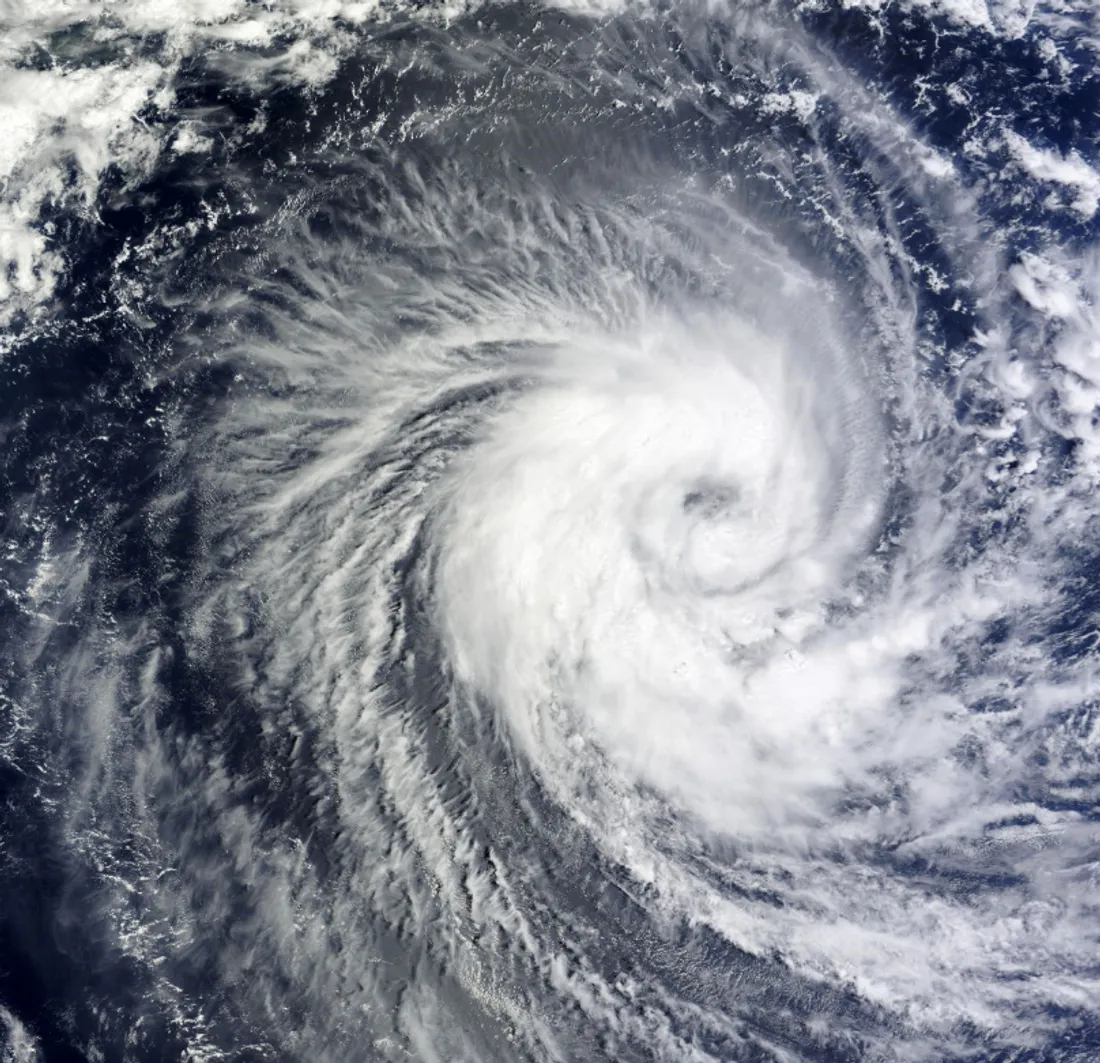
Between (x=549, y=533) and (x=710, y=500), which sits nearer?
(x=549, y=533)

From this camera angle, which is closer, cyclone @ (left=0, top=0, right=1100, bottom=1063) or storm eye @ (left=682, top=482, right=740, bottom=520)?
cyclone @ (left=0, top=0, right=1100, bottom=1063)

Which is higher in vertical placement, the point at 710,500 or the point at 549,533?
the point at 710,500

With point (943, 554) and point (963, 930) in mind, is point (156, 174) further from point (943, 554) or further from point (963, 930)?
point (963, 930)

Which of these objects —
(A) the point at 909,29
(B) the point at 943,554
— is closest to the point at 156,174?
(A) the point at 909,29

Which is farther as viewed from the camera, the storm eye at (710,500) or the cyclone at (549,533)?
the storm eye at (710,500)
